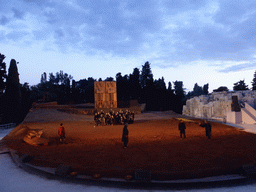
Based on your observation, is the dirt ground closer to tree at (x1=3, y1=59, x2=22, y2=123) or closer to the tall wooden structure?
the tall wooden structure

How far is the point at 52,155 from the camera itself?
930cm

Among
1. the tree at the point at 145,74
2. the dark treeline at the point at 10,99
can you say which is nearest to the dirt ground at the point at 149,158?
the dark treeline at the point at 10,99

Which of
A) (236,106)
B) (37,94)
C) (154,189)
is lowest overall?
(154,189)

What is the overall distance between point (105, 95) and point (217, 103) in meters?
24.2

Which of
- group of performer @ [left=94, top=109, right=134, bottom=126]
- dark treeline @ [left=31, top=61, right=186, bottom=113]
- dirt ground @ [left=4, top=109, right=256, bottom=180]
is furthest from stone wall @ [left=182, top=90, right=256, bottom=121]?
dirt ground @ [left=4, top=109, right=256, bottom=180]

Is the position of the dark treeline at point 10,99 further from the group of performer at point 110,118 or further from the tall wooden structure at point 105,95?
the group of performer at point 110,118

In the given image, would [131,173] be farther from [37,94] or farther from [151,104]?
[37,94]

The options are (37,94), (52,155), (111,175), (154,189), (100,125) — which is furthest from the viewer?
(37,94)

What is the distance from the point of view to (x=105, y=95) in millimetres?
31359

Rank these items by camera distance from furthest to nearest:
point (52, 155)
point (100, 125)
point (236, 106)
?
point (236, 106) < point (100, 125) < point (52, 155)

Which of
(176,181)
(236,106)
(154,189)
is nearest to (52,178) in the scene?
(154,189)

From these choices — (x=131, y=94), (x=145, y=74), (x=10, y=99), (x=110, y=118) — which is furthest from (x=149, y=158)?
(x=145, y=74)

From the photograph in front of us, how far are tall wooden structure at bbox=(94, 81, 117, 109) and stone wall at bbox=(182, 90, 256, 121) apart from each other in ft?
58.7

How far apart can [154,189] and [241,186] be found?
116 inches
